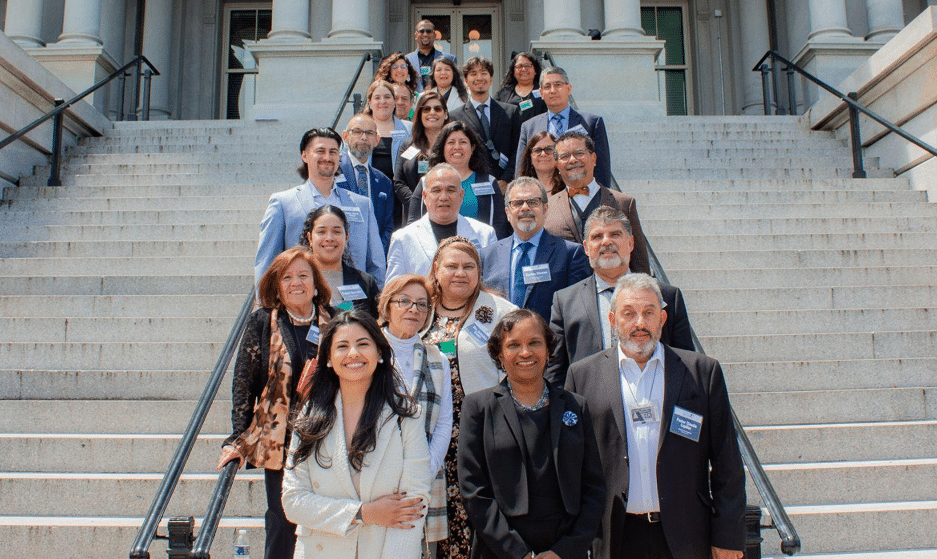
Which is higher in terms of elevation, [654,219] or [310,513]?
[654,219]

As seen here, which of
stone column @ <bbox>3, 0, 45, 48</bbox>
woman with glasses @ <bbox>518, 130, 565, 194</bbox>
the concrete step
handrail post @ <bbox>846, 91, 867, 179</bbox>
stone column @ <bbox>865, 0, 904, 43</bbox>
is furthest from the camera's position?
stone column @ <bbox>3, 0, 45, 48</bbox>

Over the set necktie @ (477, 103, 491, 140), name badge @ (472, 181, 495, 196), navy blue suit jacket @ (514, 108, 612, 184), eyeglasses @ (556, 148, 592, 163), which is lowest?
name badge @ (472, 181, 495, 196)

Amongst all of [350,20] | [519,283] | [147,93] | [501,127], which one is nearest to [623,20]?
[350,20]

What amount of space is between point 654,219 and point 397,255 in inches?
167

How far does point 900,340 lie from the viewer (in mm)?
6168

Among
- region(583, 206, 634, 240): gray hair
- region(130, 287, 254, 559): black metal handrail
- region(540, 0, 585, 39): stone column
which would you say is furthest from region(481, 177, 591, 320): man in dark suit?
region(540, 0, 585, 39): stone column

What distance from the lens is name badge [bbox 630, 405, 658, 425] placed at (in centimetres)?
337

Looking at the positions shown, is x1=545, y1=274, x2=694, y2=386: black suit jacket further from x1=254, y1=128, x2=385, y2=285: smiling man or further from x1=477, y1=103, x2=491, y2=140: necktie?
x1=477, y1=103, x2=491, y2=140: necktie

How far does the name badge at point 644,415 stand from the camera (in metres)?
3.37

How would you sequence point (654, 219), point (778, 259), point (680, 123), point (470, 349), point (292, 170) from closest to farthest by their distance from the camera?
point (470, 349)
point (778, 259)
point (654, 219)
point (292, 170)
point (680, 123)

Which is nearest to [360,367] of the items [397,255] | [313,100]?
[397,255]

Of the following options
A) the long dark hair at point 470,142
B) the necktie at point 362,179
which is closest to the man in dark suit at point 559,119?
the long dark hair at point 470,142

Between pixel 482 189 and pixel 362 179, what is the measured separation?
3.44 ft

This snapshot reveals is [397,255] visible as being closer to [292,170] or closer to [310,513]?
[310,513]
